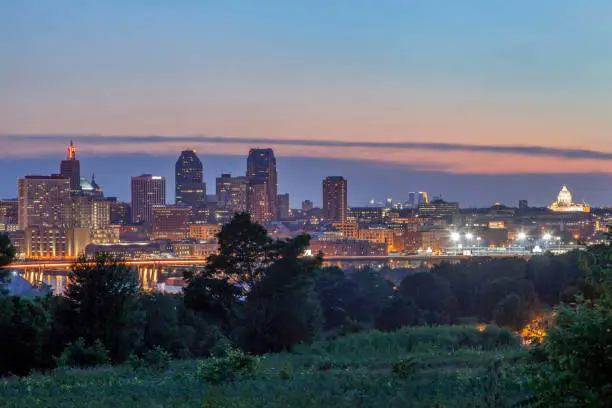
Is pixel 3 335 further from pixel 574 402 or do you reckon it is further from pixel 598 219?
pixel 598 219

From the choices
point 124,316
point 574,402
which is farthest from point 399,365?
point 124,316

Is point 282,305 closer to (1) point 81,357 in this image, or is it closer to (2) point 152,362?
(1) point 81,357

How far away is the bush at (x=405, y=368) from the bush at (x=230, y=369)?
5.85 ft

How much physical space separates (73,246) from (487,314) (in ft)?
520

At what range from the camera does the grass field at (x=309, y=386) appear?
319 inches

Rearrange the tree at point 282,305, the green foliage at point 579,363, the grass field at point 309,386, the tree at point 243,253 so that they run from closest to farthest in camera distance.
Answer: the green foliage at point 579,363 < the grass field at point 309,386 < the tree at point 282,305 < the tree at point 243,253

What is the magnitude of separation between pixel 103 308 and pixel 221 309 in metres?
6.75

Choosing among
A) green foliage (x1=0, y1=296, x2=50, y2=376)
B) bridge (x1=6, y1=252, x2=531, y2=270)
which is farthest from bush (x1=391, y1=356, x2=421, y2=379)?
bridge (x1=6, y1=252, x2=531, y2=270)

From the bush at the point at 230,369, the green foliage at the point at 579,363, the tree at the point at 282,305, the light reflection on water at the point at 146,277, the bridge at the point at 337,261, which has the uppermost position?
the green foliage at the point at 579,363

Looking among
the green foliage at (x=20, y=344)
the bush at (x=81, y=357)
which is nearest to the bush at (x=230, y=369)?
the bush at (x=81, y=357)

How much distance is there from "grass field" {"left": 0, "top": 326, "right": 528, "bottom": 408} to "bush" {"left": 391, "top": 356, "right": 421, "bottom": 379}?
14 millimetres

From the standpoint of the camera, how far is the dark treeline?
19.8m

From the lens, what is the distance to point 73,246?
190m

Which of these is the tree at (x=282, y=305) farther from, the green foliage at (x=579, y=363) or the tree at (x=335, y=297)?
the green foliage at (x=579, y=363)
